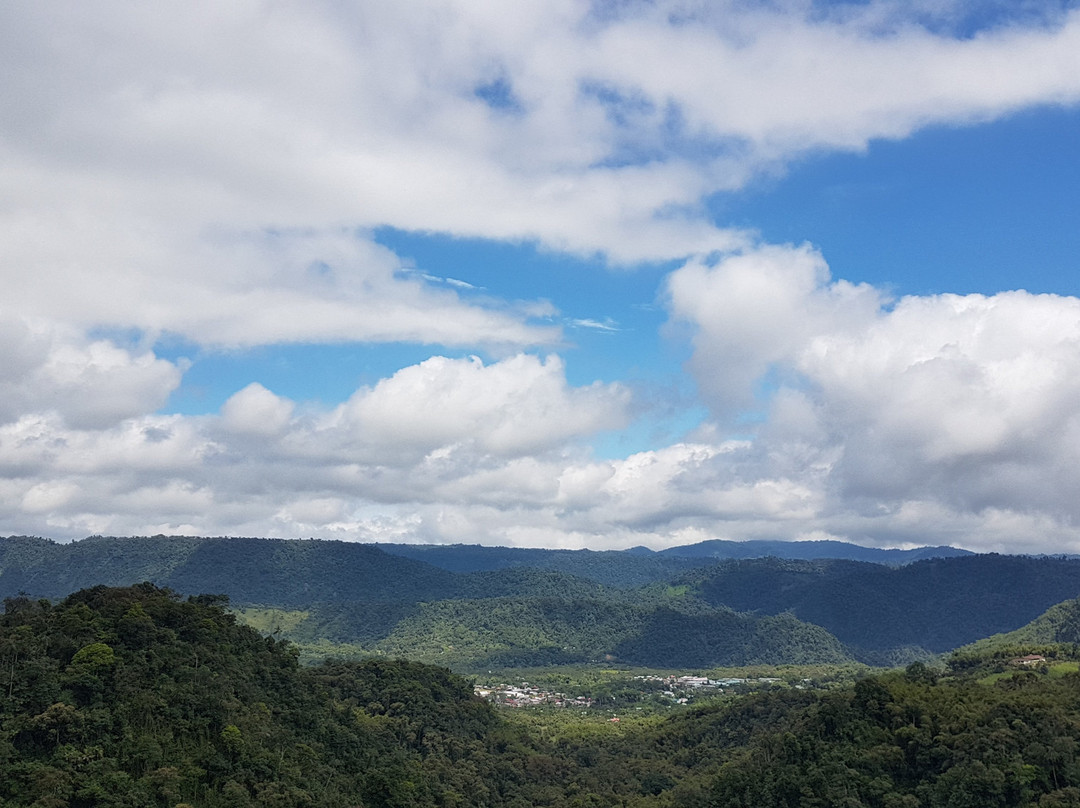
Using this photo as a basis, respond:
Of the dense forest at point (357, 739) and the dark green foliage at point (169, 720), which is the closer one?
the dark green foliage at point (169, 720)

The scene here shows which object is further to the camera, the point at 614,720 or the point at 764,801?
the point at 614,720

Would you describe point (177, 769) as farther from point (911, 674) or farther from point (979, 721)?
point (911, 674)

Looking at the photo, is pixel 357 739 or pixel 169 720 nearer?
pixel 169 720

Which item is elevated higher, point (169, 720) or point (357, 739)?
point (169, 720)

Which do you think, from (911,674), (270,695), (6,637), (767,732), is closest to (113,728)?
(6,637)

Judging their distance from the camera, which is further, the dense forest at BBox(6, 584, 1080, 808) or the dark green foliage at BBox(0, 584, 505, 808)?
the dense forest at BBox(6, 584, 1080, 808)

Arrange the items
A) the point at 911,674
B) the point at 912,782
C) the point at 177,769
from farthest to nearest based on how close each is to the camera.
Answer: the point at 911,674, the point at 912,782, the point at 177,769

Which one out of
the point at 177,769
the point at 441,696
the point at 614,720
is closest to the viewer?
the point at 177,769

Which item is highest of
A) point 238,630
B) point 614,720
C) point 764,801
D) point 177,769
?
point 238,630
